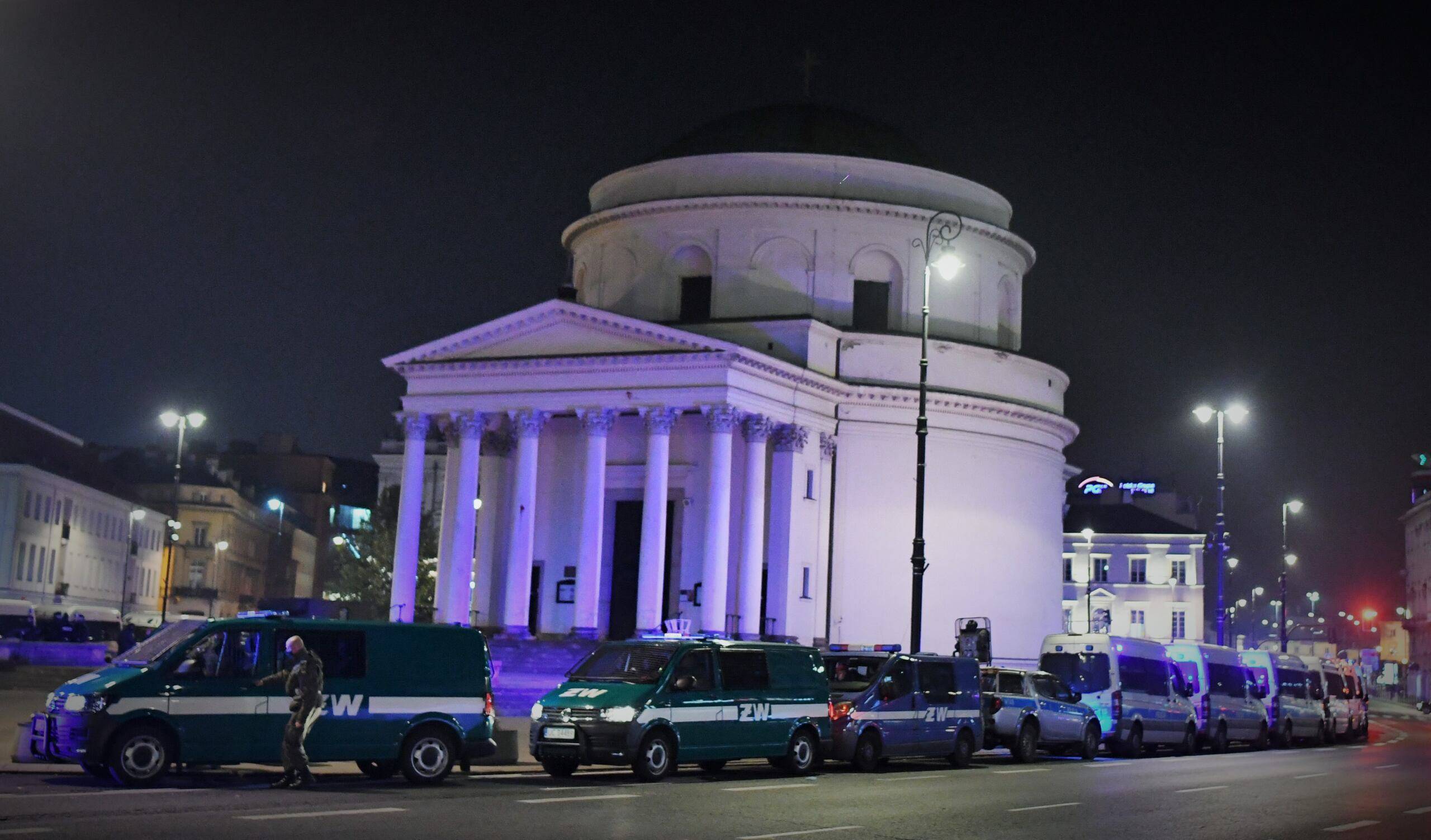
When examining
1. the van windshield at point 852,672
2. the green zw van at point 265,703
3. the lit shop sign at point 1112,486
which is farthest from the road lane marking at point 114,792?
the lit shop sign at point 1112,486

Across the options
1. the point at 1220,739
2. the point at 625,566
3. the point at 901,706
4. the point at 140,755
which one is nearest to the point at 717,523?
the point at 625,566

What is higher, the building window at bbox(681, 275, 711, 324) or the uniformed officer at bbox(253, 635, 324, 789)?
the building window at bbox(681, 275, 711, 324)

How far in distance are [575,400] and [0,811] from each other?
33307 mm

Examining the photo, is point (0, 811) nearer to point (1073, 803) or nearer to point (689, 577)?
point (1073, 803)

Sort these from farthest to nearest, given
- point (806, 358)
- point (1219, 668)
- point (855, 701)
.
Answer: point (806, 358)
point (1219, 668)
point (855, 701)

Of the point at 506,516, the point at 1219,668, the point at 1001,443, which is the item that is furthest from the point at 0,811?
the point at 1001,443

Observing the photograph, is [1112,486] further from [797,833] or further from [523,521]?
[797,833]

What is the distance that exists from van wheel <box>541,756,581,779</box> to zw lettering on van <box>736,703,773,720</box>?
2.38m

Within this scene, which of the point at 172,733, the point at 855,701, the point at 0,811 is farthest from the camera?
the point at 855,701

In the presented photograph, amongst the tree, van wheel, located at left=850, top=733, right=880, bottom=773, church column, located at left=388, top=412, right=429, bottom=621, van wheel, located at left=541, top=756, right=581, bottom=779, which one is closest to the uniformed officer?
van wheel, located at left=541, top=756, right=581, bottom=779

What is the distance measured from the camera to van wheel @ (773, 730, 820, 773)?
2433 cm

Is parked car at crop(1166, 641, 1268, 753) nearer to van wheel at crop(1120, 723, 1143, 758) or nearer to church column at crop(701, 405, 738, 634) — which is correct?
van wheel at crop(1120, 723, 1143, 758)

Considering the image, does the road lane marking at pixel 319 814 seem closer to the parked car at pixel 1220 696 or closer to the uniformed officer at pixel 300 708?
the uniformed officer at pixel 300 708

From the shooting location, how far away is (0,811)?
599 inches
